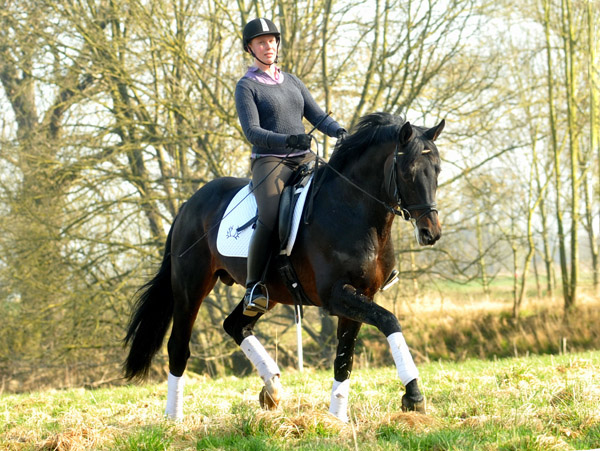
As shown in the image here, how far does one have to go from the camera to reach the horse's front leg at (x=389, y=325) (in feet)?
14.1

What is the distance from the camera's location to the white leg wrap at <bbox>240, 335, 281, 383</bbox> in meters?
5.50

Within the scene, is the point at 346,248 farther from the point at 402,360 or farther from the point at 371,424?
the point at 371,424

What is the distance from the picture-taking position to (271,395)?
Result: 5.36m

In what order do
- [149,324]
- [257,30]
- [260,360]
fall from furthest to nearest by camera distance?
[149,324]
[260,360]
[257,30]

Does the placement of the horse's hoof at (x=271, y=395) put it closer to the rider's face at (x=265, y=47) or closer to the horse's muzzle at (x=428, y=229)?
the horse's muzzle at (x=428, y=229)

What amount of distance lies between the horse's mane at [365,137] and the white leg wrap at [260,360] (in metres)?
1.69

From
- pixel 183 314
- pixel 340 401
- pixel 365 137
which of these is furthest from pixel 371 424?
pixel 183 314

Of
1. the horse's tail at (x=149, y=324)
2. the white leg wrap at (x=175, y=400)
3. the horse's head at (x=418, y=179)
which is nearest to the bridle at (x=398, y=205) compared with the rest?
the horse's head at (x=418, y=179)

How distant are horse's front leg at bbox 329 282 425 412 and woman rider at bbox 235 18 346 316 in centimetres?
88

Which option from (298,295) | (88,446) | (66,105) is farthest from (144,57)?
(88,446)

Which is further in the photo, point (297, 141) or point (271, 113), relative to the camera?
point (271, 113)

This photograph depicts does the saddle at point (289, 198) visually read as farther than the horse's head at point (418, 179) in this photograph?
Yes

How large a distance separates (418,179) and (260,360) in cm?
214

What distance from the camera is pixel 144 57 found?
50.2 ft
